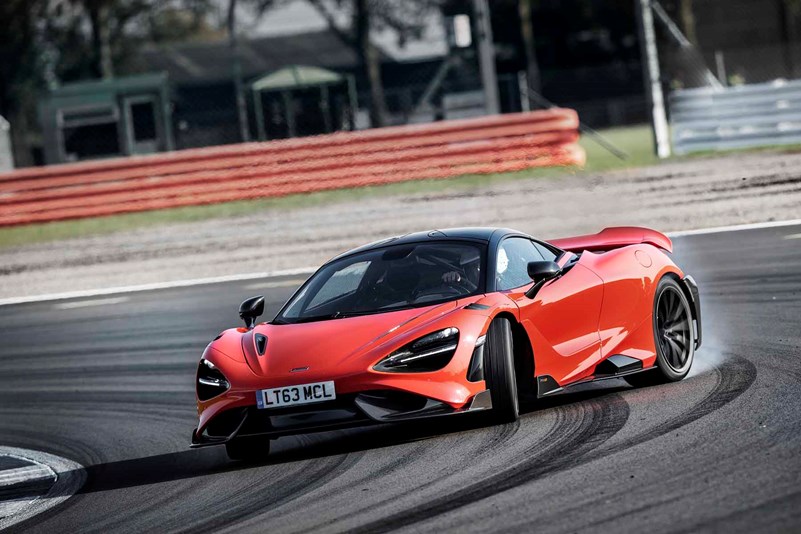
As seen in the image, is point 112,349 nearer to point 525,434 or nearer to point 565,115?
point 525,434

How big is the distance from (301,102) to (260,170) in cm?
761

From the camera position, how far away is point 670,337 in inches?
362

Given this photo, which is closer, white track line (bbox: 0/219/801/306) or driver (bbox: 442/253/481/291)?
driver (bbox: 442/253/481/291)

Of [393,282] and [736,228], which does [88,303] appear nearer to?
[736,228]

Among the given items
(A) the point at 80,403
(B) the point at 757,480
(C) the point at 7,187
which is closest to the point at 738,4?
(C) the point at 7,187

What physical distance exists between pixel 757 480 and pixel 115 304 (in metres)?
11.9

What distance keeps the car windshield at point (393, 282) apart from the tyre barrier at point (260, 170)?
1535 cm

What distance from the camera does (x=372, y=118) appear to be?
32031 millimetres

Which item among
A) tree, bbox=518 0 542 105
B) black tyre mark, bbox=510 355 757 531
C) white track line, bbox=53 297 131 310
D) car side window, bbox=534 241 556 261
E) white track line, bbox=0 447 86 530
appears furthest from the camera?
tree, bbox=518 0 542 105

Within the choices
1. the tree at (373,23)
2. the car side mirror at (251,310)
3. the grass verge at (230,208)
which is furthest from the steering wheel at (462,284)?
the tree at (373,23)

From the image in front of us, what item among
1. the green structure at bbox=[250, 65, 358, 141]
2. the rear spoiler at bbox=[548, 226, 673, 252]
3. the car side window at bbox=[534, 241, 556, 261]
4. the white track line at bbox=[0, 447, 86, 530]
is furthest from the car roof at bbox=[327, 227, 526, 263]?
the green structure at bbox=[250, 65, 358, 141]

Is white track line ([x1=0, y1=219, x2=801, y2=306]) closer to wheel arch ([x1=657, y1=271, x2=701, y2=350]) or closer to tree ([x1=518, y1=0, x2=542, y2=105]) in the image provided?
wheel arch ([x1=657, y1=271, x2=701, y2=350])

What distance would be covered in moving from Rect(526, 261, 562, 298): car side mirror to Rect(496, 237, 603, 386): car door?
0.05 meters

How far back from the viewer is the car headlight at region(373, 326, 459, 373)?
758cm
